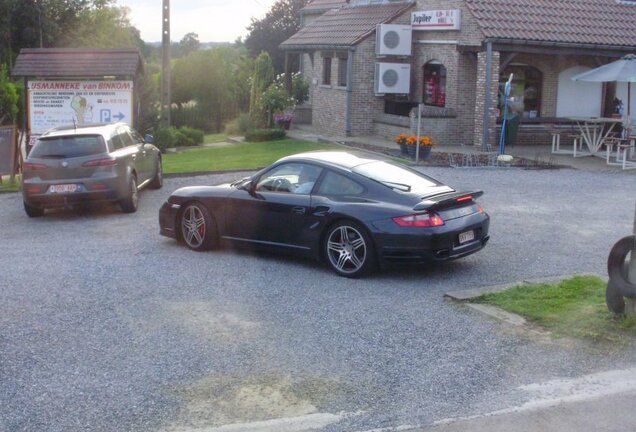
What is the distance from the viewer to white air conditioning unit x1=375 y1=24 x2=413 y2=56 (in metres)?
27.4

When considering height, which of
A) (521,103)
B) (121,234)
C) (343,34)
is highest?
(343,34)

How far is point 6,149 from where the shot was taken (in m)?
18.8

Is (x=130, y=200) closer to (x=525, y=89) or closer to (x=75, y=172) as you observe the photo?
(x=75, y=172)

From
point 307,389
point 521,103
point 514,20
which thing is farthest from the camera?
point 521,103

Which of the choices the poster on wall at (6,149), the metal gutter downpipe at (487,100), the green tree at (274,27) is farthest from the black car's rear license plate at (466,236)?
Result: the green tree at (274,27)

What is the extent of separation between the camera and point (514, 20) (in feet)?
81.4

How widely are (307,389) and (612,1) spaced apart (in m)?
24.4

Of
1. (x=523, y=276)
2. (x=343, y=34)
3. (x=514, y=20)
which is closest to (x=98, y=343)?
(x=523, y=276)

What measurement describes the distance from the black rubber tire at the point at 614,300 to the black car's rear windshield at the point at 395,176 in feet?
9.24

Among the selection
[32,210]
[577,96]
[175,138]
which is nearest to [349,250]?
[32,210]

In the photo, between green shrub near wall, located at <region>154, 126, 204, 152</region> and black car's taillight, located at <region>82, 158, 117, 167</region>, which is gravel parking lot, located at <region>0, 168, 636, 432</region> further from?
green shrub near wall, located at <region>154, 126, 204, 152</region>

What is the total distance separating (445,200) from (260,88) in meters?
23.6

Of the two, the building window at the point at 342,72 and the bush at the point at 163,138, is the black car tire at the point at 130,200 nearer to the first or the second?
the bush at the point at 163,138

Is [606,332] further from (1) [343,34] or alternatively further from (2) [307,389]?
(1) [343,34]
